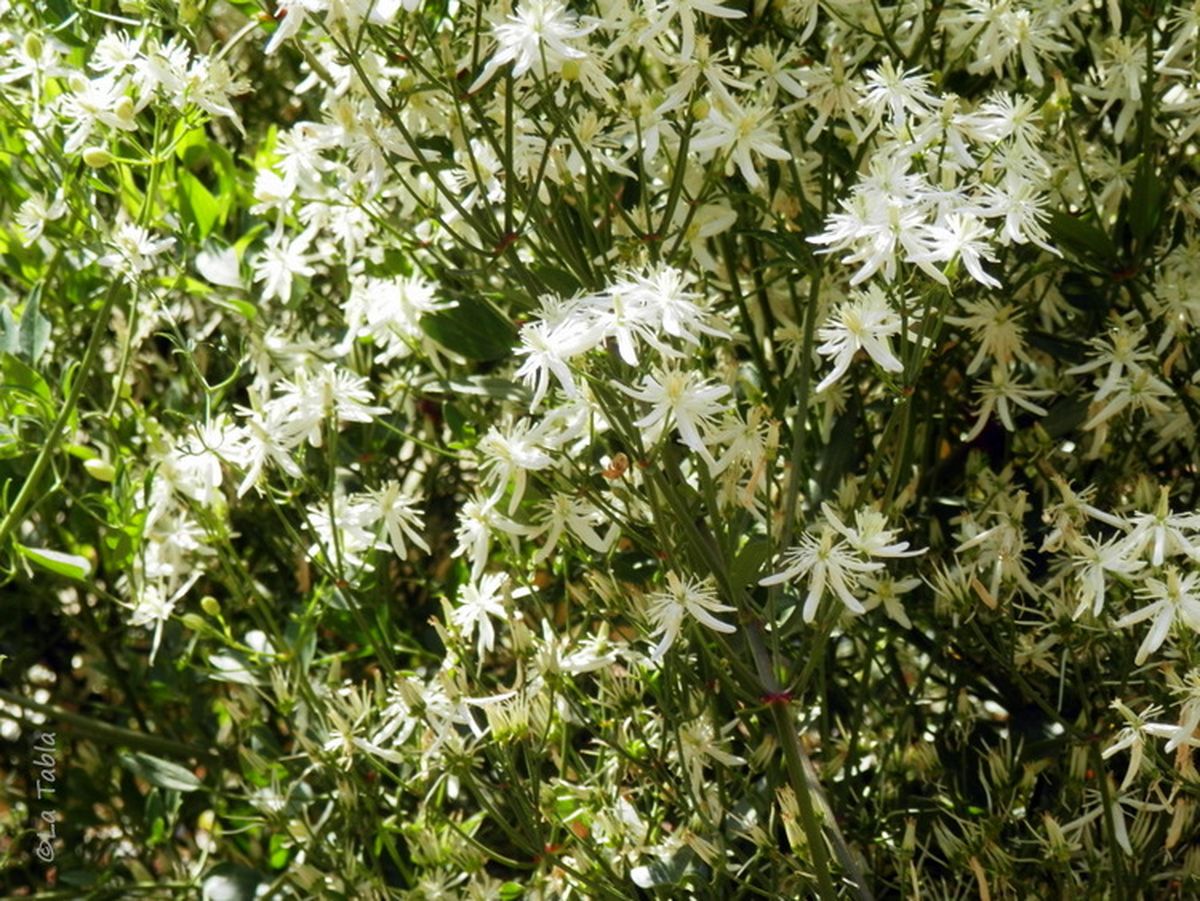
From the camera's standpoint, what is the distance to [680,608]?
897mm

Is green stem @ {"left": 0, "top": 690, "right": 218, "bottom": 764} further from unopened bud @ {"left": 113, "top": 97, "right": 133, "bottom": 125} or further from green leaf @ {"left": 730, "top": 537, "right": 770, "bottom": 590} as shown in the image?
green leaf @ {"left": 730, "top": 537, "right": 770, "bottom": 590}

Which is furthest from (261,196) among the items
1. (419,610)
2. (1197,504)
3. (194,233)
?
(1197,504)

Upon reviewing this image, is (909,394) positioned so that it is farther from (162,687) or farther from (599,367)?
(162,687)

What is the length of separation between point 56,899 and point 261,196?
602 millimetres

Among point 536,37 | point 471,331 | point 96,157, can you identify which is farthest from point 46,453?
point 536,37

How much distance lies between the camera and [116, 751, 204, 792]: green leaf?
1227mm

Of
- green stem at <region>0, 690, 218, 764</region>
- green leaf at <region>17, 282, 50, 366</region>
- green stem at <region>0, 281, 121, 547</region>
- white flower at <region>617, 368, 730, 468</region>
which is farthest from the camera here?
green stem at <region>0, 690, 218, 764</region>

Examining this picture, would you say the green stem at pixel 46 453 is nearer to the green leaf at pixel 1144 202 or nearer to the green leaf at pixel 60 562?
the green leaf at pixel 60 562

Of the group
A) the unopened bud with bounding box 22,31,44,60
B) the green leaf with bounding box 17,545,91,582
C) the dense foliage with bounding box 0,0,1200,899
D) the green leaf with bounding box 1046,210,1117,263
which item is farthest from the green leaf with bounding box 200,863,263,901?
the green leaf with bounding box 1046,210,1117,263

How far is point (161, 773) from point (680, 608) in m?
0.55

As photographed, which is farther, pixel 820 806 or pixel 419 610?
pixel 419 610

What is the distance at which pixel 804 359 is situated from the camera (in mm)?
938

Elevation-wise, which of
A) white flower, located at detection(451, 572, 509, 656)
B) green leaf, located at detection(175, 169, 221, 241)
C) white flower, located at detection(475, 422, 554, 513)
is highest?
green leaf, located at detection(175, 169, 221, 241)

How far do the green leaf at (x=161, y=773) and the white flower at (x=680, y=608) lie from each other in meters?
0.50
